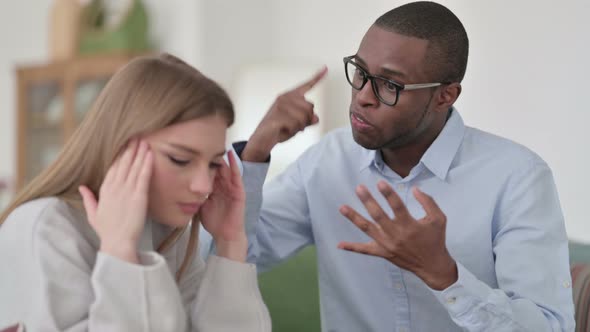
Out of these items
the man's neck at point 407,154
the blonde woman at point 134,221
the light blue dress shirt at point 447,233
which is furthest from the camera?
the man's neck at point 407,154

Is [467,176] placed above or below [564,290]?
above

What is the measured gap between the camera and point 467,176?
63.8 inches

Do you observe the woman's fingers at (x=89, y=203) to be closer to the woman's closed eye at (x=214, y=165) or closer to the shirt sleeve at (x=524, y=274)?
the woman's closed eye at (x=214, y=165)

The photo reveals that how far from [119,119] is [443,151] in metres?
0.72

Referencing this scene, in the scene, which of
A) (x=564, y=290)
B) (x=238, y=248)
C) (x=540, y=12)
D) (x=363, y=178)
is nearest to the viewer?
(x=238, y=248)

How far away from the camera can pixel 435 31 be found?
63.1 inches

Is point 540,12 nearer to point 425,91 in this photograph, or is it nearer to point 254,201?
point 425,91

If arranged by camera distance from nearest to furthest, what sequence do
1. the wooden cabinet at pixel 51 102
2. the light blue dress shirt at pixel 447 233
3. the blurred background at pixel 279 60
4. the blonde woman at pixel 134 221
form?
the blonde woman at pixel 134 221 < the light blue dress shirt at pixel 447 233 < the blurred background at pixel 279 60 < the wooden cabinet at pixel 51 102

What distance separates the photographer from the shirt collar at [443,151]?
1623 millimetres

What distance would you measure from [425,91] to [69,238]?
785 mm

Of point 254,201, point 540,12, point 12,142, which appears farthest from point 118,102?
point 12,142

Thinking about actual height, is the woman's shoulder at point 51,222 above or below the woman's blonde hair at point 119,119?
below

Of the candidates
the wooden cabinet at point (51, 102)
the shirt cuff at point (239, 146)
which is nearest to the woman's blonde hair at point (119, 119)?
the shirt cuff at point (239, 146)

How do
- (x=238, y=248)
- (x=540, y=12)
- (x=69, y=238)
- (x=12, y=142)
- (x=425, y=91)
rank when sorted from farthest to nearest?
(x=12, y=142)
(x=540, y=12)
(x=425, y=91)
(x=238, y=248)
(x=69, y=238)
